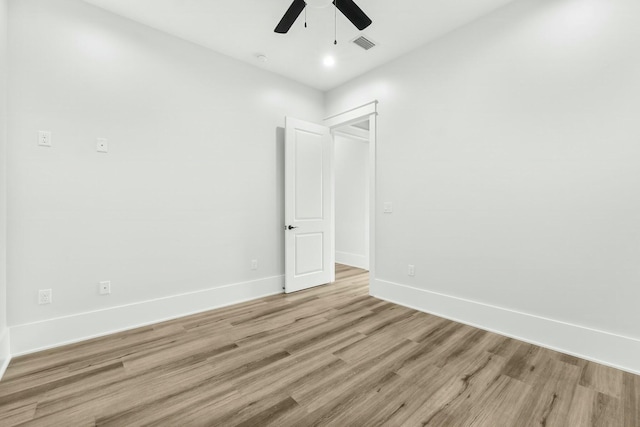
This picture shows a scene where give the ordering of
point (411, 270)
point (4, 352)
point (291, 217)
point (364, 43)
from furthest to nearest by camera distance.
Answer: point (291, 217) < point (411, 270) < point (364, 43) < point (4, 352)

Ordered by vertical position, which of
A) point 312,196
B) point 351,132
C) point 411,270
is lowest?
point 411,270

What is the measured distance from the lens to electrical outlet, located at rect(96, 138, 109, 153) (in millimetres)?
2477

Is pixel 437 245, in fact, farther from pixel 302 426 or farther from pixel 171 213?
pixel 171 213

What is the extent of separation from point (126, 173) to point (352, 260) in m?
3.93

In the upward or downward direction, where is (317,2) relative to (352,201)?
upward

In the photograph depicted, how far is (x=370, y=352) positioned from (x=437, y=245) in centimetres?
139

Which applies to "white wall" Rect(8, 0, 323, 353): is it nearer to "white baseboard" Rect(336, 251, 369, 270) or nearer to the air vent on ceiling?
the air vent on ceiling

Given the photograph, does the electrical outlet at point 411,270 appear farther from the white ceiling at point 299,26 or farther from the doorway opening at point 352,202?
the white ceiling at point 299,26

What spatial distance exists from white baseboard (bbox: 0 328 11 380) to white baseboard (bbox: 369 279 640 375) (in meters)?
3.39

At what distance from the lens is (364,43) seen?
2.98m

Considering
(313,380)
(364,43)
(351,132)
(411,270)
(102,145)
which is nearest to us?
(313,380)

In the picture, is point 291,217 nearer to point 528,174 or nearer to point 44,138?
point 44,138

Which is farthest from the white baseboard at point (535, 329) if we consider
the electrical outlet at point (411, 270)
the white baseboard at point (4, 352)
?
the white baseboard at point (4, 352)

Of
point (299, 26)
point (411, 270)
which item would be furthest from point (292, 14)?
point (411, 270)
